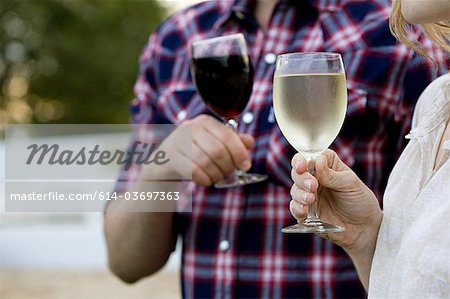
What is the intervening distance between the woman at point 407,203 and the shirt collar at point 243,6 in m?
0.54

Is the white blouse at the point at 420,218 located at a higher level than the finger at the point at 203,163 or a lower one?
higher

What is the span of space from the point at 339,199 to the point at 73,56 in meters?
30.4

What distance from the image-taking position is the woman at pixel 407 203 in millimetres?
1413

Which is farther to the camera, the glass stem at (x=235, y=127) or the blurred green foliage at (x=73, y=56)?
the blurred green foliage at (x=73, y=56)

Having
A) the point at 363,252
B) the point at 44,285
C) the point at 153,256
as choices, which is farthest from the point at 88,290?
the point at 363,252

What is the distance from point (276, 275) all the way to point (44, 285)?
5.29m

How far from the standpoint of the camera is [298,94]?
154cm

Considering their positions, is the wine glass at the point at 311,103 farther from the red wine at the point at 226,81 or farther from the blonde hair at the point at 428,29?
the red wine at the point at 226,81

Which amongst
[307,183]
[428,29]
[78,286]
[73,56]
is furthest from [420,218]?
[73,56]

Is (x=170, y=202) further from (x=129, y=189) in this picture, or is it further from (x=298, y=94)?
(x=298, y=94)

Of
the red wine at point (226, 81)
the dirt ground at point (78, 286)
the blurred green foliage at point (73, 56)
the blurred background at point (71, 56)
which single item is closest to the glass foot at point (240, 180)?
the red wine at point (226, 81)

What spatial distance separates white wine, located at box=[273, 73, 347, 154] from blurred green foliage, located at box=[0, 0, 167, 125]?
29126 mm

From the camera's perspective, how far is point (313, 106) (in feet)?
5.05

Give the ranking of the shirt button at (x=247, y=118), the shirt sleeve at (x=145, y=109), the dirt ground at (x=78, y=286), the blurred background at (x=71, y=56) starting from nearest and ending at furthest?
the shirt button at (x=247, y=118) → the shirt sleeve at (x=145, y=109) → the dirt ground at (x=78, y=286) → the blurred background at (x=71, y=56)
